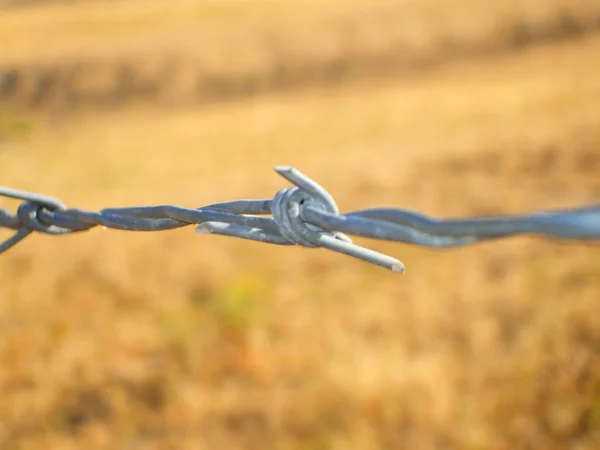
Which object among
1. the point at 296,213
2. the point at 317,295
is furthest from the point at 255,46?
the point at 296,213

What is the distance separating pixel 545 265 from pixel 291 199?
3.81 m

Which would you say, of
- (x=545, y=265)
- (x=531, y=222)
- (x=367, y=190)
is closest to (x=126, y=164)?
→ (x=367, y=190)

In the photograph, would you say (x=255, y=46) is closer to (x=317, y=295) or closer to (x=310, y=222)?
(x=317, y=295)

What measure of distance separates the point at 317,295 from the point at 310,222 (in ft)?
11.2

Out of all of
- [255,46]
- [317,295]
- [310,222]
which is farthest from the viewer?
[255,46]

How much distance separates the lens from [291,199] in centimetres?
89

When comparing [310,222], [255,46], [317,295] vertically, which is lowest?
[310,222]

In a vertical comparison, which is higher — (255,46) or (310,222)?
(255,46)

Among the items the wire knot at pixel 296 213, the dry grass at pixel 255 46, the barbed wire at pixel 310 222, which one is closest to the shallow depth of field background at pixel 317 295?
the barbed wire at pixel 310 222

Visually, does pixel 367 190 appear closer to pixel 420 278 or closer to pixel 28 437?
pixel 420 278

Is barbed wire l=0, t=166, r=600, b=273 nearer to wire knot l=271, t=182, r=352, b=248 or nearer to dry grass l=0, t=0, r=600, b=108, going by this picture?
wire knot l=271, t=182, r=352, b=248

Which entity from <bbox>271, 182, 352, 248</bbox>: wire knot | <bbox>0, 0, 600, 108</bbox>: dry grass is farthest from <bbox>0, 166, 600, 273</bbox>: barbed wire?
<bbox>0, 0, 600, 108</bbox>: dry grass

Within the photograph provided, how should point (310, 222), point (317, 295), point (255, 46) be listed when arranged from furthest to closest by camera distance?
point (255, 46) < point (317, 295) < point (310, 222)

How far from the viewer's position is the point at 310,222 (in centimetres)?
89
